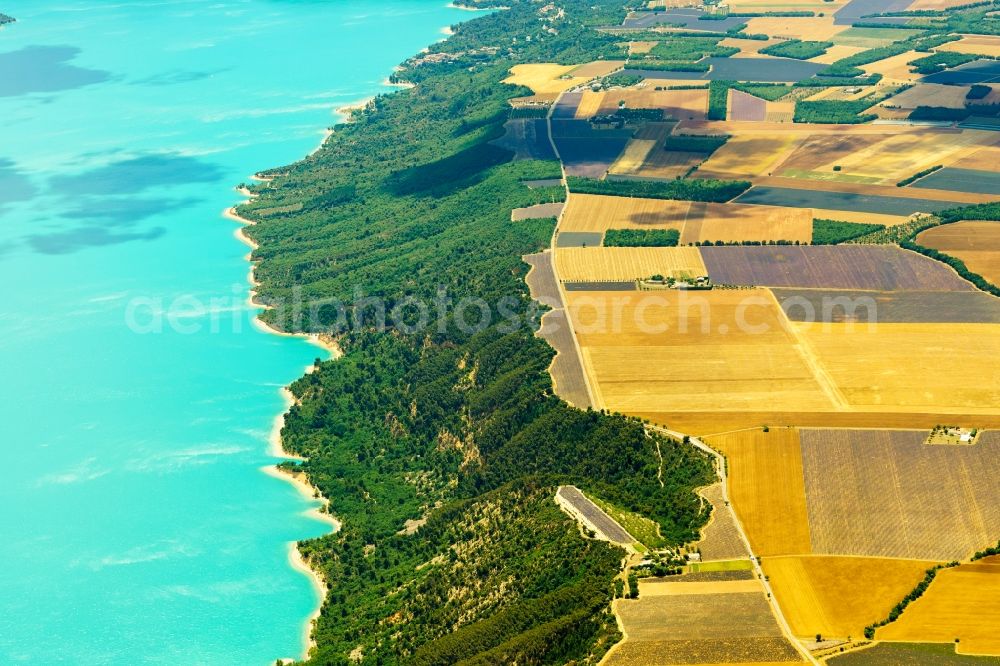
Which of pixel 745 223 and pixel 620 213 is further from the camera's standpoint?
pixel 620 213

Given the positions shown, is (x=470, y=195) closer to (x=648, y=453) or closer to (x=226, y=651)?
(x=648, y=453)

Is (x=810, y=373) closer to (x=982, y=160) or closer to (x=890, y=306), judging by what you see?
(x=890, y=306)

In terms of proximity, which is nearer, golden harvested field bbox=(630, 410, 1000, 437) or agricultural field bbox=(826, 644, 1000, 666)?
agricultural field bbox=(826, 644, 1000, 666)

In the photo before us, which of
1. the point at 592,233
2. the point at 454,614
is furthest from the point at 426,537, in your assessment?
the point at 592,233

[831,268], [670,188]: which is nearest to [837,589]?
[831,268]

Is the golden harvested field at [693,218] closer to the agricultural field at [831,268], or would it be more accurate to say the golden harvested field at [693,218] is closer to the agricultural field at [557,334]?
the agricultural field at [831,268]

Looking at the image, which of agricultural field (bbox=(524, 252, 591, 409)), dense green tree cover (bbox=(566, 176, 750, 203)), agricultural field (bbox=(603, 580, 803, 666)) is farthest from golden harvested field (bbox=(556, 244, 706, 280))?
agricultural field (bbox=(603, 580, 803, 666))

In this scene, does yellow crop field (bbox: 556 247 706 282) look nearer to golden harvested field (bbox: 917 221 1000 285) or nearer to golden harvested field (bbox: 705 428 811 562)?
golden harvested field (bbox: 917 221 1000 285)
